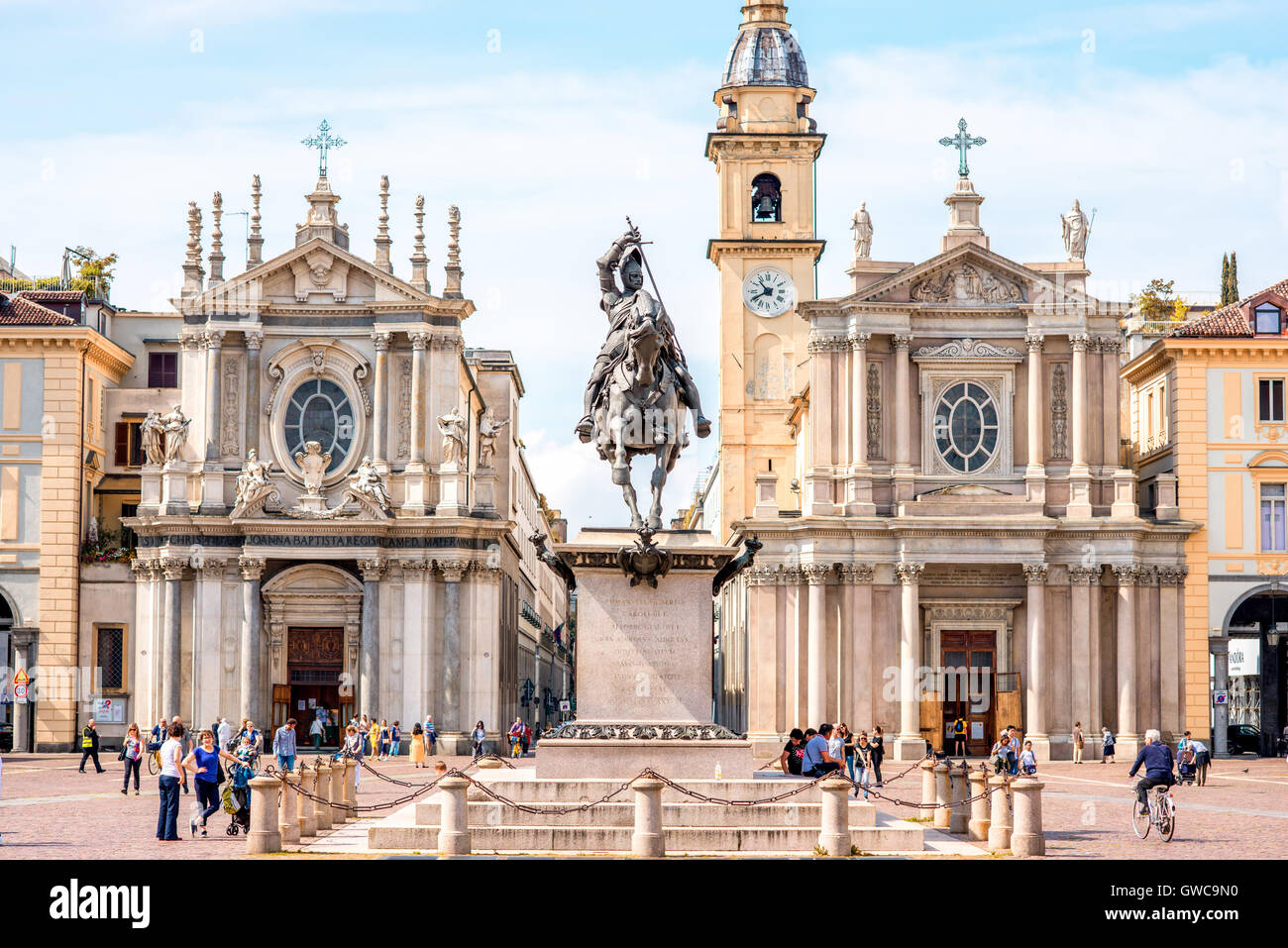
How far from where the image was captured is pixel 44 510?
64188 mm

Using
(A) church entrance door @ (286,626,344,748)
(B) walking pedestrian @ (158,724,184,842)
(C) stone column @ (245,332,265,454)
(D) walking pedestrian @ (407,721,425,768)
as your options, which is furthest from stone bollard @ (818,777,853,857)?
(C) stone column @ (245,332,265,454)

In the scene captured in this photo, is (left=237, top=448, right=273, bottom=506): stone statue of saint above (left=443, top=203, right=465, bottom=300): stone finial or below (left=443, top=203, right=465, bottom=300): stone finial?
below

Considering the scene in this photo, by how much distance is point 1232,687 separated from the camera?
81.7 meters

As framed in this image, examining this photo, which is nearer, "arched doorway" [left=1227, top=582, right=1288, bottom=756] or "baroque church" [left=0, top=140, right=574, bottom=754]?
"baroque church" [left=0, top=140, right=574, bottom=754]

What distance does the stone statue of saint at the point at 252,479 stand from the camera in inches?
2479

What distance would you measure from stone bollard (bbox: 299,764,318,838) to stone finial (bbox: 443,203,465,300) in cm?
3818

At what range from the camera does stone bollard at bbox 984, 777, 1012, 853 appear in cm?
2597

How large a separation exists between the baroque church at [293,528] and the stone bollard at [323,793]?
3264cm

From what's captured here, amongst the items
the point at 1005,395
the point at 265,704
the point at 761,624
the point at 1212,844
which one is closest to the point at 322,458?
the point at 265,704

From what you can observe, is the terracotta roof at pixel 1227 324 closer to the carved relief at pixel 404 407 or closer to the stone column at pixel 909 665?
the stone column at pixel 909 665

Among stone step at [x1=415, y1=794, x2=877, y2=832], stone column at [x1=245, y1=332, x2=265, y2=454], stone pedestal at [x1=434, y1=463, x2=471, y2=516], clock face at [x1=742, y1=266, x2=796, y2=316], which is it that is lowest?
stone step at [x1=415, y1=794, x2=877, y2=832]

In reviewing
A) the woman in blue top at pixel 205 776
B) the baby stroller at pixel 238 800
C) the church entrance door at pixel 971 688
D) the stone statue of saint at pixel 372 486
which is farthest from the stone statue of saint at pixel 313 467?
the woman in blue top at pixel 205 776

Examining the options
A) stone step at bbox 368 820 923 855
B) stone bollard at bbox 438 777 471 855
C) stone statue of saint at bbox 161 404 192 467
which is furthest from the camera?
stone statue of saint at bbox 161 404 192 467

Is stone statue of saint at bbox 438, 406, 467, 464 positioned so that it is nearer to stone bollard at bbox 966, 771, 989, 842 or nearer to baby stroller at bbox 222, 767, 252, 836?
baby stroller at bbox 222, 767, 252, 836
